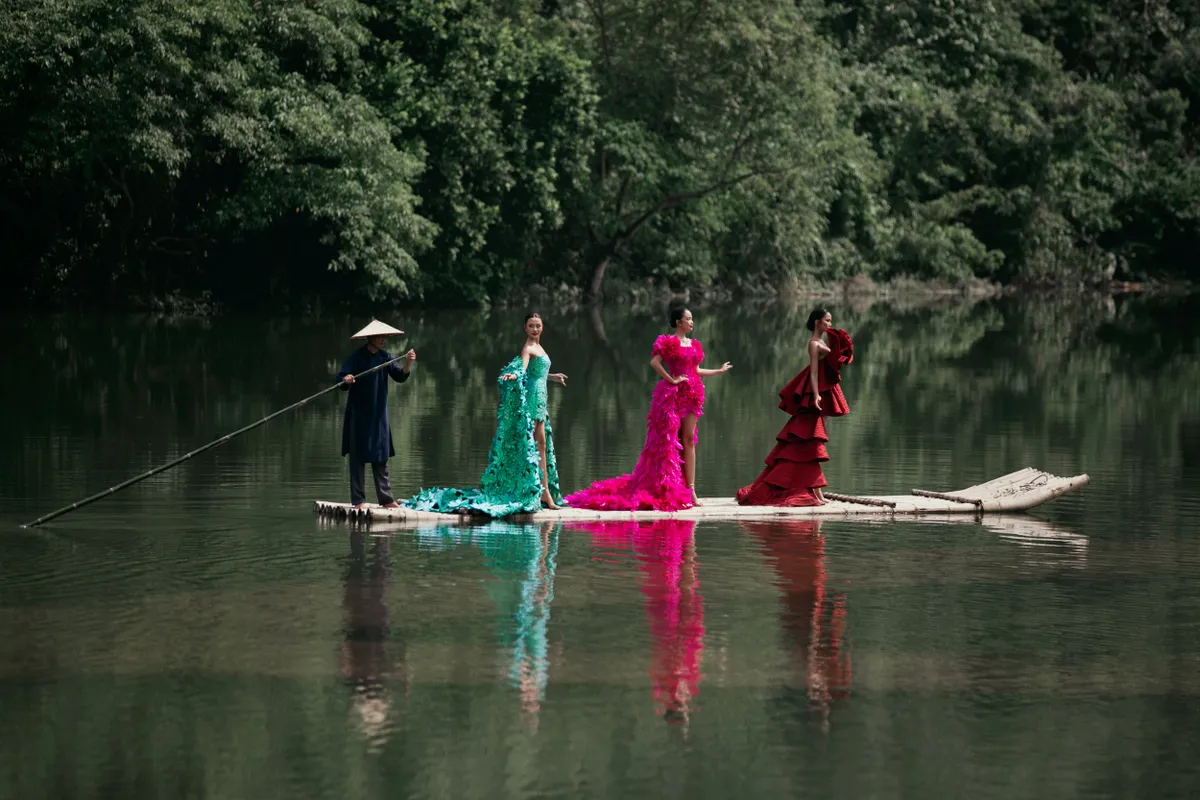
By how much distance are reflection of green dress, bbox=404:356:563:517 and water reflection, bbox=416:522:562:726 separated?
0.18m

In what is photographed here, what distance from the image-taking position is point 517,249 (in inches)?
2052

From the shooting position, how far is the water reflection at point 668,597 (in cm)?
980

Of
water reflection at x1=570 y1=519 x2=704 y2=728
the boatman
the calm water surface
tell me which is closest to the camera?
the calm water surface

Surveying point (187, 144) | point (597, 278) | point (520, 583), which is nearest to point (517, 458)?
point (520, 583)

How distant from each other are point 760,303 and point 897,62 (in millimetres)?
15027

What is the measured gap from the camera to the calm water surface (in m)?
8.54

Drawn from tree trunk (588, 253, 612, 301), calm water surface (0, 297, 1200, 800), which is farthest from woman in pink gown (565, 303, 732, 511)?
tree trunk (588, 253, 612, 301)

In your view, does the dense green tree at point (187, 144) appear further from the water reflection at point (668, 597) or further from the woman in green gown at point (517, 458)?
the water reflection at point (668, 597)

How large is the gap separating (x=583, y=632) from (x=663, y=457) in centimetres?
435

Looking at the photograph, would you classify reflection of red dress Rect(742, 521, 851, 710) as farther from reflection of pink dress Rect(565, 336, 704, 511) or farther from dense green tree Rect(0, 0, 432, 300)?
dense green tree Rect(0, 0, 432, 300)

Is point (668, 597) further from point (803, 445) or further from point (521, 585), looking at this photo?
point (803, 445)

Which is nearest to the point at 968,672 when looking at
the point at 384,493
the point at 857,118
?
the point at 384,493

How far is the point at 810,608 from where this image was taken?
11922mm

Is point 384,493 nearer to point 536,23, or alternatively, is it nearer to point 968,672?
point 968,672
